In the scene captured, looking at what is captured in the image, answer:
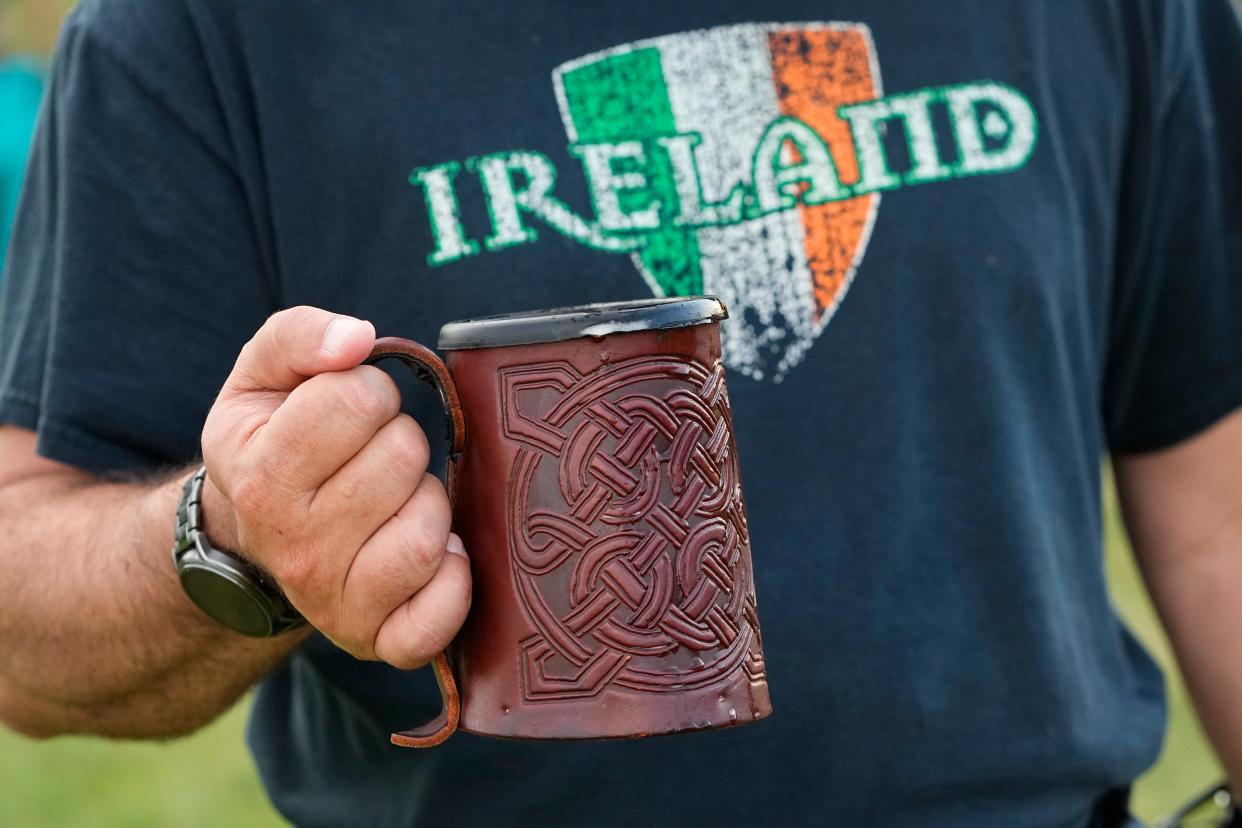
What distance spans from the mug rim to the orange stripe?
1.80ft

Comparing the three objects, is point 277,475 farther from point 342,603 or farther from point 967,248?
point 967,248

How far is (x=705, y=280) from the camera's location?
1.87 metres

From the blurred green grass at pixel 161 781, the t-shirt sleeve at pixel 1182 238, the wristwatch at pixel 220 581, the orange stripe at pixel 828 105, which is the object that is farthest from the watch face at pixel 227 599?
the blurred green grass at pixel 161 781

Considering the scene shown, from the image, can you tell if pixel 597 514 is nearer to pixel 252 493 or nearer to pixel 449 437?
pixel 449 437

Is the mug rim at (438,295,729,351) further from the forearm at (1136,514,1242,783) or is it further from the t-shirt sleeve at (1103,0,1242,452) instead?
the forearm at (1136,514,1242,783)

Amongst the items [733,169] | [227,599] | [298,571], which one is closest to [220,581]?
[227,599]

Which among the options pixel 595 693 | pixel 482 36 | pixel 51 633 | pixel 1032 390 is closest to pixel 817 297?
pixel 1032 390

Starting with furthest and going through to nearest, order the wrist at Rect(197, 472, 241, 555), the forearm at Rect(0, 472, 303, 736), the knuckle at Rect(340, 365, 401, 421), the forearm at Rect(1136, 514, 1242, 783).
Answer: the forearm at Rect(1136, 514, 1242, 783), the forearm at Rect(0, 472, 303, 736), the wrist at Rect(197, 472, 241, 555), the knuckle at Rect(340, 365, 401, 421)

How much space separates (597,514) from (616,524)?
2 centimetres

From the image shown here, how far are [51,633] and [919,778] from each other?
1134mm

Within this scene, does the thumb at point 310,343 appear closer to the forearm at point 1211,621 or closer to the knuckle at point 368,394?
the knuckle at point 368,394

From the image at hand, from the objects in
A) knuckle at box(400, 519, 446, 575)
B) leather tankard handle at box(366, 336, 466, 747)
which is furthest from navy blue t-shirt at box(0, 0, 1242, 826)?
knuckle at box(400, 519, 446, 575)

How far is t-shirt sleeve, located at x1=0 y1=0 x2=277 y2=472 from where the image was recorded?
182 cm

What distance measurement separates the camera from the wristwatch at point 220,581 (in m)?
1.54
